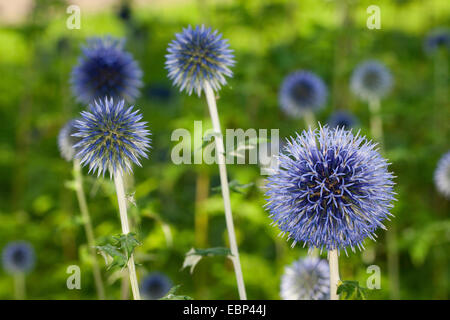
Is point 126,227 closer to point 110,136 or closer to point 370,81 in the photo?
point 110,136

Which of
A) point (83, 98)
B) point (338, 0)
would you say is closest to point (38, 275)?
point (83, 98)

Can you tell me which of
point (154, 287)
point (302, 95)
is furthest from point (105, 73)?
point (302, 95)

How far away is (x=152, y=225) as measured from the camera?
4199 millimetres

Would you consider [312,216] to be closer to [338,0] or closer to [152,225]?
[152,225]

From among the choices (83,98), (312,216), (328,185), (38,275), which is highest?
(83,98)

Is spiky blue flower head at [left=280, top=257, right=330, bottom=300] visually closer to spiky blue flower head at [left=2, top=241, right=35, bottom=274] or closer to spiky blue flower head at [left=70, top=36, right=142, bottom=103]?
spiky blue flower head at [left=70, top=36, right=142, bottom=103]

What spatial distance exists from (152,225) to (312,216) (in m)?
2.95

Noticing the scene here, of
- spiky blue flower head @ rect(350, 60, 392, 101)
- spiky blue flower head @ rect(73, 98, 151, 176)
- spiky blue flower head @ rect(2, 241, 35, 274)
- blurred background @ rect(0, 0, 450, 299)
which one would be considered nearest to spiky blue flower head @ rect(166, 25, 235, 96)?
spiky blue flower head @ rect(73, 98, 151, 176)

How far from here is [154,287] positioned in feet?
10.5

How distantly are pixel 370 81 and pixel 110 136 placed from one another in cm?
307

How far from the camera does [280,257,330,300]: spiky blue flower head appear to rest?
202 centimetres

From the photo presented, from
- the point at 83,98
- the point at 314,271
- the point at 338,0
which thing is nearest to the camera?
the point at 314,271

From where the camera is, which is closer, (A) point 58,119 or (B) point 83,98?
(B) point 83,98

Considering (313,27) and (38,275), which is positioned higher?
Result: (313,27)
